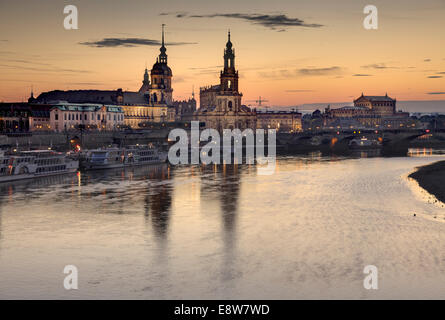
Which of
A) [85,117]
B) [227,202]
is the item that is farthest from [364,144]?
[227,202]

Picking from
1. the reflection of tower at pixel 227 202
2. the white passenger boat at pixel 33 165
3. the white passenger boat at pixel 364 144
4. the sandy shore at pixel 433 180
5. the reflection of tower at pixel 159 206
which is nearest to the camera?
the reflection of tower at pixel 227 202

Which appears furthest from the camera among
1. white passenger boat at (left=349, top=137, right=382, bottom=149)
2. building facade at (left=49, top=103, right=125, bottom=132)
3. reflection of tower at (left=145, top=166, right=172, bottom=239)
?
building facade at (left=49, top=103, right=125, bottom=132)

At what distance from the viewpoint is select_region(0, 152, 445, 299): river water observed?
22.4 meters

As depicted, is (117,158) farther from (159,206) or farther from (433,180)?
(433,180)

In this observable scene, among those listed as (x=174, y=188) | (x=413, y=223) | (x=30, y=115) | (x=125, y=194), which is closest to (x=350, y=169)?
(x=174, y=188)

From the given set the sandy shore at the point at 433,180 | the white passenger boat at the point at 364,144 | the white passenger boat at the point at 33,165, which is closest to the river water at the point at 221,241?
the sandy shore at the point at 433,180

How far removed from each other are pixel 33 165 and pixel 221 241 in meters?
42.2

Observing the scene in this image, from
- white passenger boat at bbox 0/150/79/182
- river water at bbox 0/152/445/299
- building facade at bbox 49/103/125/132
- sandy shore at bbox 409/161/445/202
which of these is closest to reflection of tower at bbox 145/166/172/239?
river water at bbox 0/152/445/299

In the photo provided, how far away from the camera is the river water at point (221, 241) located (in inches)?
883

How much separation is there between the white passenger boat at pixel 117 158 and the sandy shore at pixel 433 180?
139 ft

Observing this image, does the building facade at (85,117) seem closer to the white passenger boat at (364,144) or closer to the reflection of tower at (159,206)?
the white passenger boat at (364,144)

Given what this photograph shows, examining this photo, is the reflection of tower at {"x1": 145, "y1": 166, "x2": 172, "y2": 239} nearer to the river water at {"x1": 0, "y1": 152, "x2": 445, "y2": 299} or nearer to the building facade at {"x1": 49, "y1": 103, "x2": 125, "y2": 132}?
the river water at {"x1": 0, "y1": 152, "x2": 445, "y2": 299}

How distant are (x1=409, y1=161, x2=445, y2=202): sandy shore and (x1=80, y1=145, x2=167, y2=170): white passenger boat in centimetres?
4245
